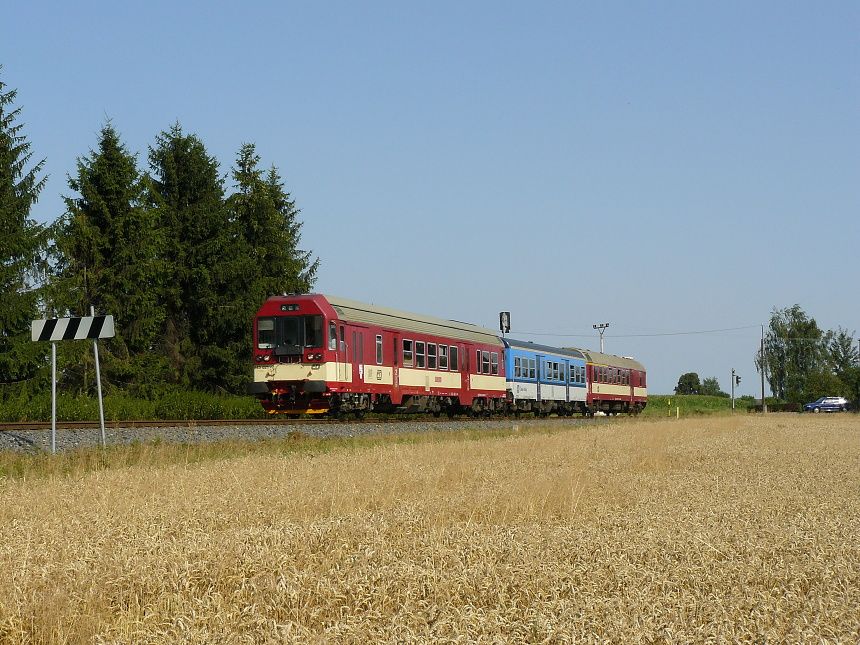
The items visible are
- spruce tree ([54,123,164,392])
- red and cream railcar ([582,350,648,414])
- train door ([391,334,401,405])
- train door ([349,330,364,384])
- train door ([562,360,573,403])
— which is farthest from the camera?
red and cream railcar ([582,350,648,414])

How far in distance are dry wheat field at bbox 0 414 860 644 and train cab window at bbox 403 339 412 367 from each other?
2241 centimetres

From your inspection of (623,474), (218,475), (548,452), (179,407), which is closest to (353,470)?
(218,475)

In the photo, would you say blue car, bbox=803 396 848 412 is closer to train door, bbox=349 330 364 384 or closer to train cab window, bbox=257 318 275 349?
train door, bbox=349 330 364 384

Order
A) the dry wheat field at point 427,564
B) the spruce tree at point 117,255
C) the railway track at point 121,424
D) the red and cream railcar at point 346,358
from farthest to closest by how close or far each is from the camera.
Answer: the spruce tree at point 117,255
the red and cream railcar at point 346,358
the railway track at point 121,424
the dry wheat field at point 427,564

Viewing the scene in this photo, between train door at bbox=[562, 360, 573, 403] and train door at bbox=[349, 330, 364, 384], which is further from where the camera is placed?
train door at bbox=[562, 360, 573, 403]

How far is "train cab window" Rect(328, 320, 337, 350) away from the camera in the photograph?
27328mm

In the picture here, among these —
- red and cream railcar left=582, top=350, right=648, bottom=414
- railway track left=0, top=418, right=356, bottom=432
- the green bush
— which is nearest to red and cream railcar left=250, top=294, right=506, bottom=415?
railway track left=0, top=418, right=356, bottom=432

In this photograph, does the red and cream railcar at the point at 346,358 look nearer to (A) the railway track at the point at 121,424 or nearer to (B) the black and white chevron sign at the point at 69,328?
(A) the railway track at the point at 121,424

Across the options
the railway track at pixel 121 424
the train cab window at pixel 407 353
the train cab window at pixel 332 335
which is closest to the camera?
the railway track at pixel 121 424

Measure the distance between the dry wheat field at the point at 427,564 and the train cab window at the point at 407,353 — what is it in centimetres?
2241

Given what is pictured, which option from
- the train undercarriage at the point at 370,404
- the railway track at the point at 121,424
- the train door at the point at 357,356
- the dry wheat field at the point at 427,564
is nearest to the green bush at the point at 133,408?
the railway track at the point at 121,424

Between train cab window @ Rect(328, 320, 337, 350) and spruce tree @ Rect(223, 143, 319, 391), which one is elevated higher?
spruce tree @ Rect(223, 143, 319, 391)

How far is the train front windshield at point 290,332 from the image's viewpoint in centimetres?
2745

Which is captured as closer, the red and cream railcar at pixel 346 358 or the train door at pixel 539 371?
the red and cream railcar at pixel 346 358
